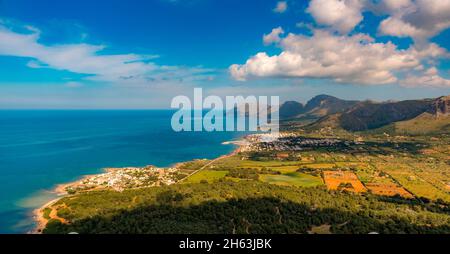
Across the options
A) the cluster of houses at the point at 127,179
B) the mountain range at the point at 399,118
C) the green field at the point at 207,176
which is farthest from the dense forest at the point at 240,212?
the mountain range at the point at 399,118

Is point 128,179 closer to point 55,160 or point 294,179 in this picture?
point 55,160

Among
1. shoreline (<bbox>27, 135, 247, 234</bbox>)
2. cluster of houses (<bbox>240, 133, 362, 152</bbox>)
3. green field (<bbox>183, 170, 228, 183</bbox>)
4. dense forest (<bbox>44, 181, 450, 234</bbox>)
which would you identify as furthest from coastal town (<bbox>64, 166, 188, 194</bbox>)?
cluster of houses (<bbox>240, 133, 362, 152</bbox>)

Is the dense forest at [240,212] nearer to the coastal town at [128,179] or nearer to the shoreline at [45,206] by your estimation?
the shoreline at [45,206]

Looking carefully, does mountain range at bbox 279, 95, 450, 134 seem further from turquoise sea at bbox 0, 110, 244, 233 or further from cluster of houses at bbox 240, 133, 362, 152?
turquoise sea at bbox 0, 110, 244, 233

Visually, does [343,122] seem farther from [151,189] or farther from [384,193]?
[151,189]

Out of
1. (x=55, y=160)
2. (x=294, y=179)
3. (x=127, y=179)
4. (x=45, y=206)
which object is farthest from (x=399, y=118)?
(x=45, y=206)

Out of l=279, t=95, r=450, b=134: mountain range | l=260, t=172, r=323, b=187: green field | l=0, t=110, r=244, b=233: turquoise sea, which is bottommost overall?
l=260, t=172, r=323, b=187: green field
